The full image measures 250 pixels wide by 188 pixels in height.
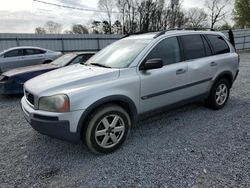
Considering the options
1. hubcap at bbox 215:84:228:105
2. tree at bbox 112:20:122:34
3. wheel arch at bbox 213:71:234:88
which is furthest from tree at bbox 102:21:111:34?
hubcap at bbox 215:84:228:105

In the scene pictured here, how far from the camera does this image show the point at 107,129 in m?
2.93

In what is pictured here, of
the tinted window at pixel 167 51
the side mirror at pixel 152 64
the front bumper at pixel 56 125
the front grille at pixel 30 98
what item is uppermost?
the tinted window at pixel 167 51

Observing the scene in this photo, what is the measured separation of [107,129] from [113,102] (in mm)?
395

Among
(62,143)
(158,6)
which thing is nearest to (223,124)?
(62,143)

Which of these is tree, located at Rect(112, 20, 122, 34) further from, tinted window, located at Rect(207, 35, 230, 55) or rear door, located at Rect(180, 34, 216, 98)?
rear door, located at Rect(180, 34, 216, 98)

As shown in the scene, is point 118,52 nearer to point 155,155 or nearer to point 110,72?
point 110,72

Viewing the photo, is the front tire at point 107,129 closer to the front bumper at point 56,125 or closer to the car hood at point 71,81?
the front bumper at point 56,125

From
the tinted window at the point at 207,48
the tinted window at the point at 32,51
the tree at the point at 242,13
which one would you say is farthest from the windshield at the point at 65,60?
the tree at the point at 242,13

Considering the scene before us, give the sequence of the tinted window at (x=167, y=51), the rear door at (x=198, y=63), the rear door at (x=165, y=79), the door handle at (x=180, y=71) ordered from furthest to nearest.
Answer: the rear door at (x=198, y=63) → the door handle at (x=180, y=71) → the tinted window at (x=167, y=51) → the rear door at (x=165, y=79)

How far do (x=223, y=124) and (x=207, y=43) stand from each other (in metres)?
1.67

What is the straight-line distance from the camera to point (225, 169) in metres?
2.55

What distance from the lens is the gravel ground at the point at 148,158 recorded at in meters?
2.43

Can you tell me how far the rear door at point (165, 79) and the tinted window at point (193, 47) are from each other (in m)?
0.20

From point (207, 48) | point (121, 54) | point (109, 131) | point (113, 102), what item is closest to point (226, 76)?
point (207, 48)
